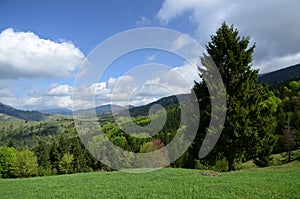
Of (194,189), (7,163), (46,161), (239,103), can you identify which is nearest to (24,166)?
(7,163)

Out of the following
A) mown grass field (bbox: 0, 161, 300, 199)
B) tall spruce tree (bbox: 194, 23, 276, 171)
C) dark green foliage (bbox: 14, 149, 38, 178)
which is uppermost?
tall spruce tree (bbox: 194, 23, 276, 171)

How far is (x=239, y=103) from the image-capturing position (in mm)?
23516

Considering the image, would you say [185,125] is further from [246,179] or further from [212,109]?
[246,179]

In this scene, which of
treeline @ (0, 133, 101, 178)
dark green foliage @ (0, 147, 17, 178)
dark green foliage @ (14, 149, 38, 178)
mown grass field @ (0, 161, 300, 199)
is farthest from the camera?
treeline @ (0, 133, 101, 178)

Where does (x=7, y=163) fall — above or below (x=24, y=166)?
above

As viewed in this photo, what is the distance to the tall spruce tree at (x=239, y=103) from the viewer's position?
23078mm

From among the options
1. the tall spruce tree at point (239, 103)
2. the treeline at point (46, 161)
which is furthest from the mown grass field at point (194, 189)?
the treeline at point (46, 161)

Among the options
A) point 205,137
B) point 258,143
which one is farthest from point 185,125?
point 258,143

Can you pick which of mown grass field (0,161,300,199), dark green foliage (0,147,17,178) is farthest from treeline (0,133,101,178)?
mown grass field (0,161,300,199)

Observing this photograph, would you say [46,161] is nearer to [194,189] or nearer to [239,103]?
[239,103]

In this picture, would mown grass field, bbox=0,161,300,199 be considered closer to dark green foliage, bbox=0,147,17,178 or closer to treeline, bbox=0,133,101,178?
treeline, bbox=0,133,101,178

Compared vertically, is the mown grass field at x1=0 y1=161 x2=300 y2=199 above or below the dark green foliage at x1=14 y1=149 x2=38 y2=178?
above

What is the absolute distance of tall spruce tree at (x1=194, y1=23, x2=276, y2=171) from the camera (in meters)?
23.1

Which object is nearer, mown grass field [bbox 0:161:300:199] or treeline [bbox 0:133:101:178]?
mown grass field [bbox 0:161:300:199]
